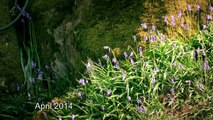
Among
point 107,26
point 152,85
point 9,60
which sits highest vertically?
point 107,26

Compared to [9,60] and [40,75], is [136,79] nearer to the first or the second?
[40,75]

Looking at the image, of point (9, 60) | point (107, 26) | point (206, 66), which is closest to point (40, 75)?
point (9, 60)

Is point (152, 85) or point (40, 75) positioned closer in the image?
point (152, 85)

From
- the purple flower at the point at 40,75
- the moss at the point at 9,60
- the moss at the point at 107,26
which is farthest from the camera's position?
the moss at the point at 9,60

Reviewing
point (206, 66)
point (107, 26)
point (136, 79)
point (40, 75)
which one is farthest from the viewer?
point (40, 75)

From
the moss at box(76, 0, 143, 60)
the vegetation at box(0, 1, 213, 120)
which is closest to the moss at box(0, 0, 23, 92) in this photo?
the vegetation at box(0, 1, 213, 120)

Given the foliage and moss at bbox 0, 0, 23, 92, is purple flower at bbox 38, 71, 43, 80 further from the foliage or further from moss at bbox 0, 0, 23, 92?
the foliage

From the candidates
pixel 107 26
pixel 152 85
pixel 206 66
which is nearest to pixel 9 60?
pixel 107 26

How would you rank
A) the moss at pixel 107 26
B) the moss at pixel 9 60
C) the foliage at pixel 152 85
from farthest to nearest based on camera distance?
the moss at pixel 9 60, the moss at pixel 107 26, the foliage at pixel 152 85

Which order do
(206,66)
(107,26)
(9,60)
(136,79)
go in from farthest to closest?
(9,60) < (107,26) < (136,79) < (206,66)

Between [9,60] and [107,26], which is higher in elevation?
[107,26]

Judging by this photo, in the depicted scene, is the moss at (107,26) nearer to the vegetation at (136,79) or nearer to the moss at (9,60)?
the vegetation at (136,79)

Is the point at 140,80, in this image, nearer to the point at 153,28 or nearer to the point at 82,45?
the point at 153,28

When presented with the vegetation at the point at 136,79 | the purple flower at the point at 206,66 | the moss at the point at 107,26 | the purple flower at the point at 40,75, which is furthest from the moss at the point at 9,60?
the purple flower at the point at 206,66
